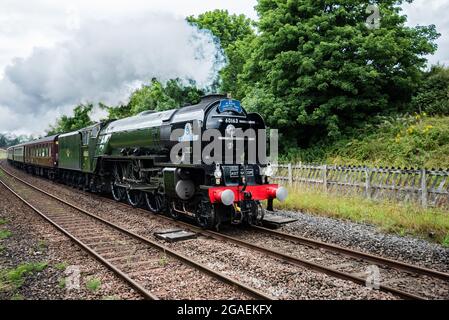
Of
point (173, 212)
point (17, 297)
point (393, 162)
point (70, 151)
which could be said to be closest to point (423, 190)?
point (393, 162)

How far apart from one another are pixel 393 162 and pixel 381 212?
17.0 feet

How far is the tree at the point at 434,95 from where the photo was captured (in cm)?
1669

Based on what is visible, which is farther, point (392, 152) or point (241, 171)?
point (392, 152)

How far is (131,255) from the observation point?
22.6 feet

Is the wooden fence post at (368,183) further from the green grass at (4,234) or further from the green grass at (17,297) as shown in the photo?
the green grass at (4,234)

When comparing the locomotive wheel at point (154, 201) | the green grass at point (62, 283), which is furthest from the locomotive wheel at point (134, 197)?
the green grass at point (62, 283)

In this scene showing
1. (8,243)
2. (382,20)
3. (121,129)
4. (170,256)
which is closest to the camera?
(170,256)

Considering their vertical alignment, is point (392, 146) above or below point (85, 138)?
below

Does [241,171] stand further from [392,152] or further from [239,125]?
[392,152]

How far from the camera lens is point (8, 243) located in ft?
25.9

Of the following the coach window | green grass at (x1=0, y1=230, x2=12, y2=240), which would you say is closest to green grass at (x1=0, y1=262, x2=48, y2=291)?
green grass at (x1=0, y1=230, x2=12, y2=240)

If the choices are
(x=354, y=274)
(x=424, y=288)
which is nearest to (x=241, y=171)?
(x=354, y=274)

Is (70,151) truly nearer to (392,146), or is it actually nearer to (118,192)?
(118,192)
